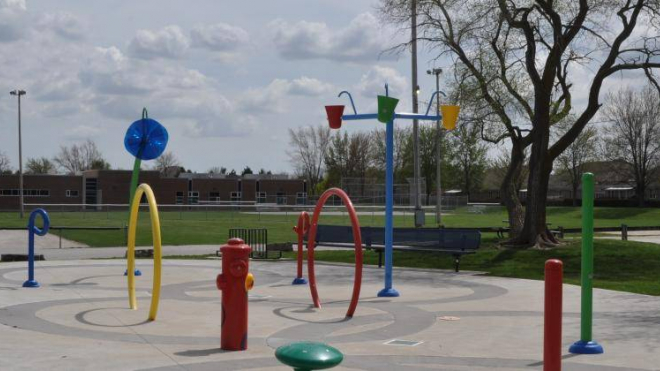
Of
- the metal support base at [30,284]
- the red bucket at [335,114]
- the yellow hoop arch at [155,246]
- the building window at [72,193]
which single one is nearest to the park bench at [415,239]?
the red bucket at [335,114]

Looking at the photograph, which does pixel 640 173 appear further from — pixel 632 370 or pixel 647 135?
pixel 632 370

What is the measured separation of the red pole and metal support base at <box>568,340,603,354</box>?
223 cm

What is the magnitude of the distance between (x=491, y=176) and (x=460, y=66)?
81.9 m

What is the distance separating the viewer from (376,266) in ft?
65.4

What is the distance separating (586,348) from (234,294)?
3.77 metres

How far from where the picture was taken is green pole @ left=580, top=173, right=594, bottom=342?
866cm

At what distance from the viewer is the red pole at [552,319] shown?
6.54m

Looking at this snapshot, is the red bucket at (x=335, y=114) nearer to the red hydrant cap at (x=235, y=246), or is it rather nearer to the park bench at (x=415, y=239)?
the red hydrant cap at (x=235, y=246)

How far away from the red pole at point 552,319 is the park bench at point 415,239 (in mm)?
11510

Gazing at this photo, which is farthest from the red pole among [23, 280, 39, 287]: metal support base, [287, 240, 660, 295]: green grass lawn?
[23, 280, 39, 287]: metal support base

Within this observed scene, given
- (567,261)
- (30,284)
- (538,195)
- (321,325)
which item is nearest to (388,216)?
(321,325)

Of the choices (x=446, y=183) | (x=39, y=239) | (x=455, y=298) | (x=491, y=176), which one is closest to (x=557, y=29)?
(x=455, y=298)

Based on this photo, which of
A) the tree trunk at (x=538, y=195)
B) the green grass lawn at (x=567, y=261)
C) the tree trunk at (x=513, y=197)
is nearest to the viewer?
the green grass lawn at (x=567, y=261)

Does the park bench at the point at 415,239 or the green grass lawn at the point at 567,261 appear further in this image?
the park bench at the point at 415,239
